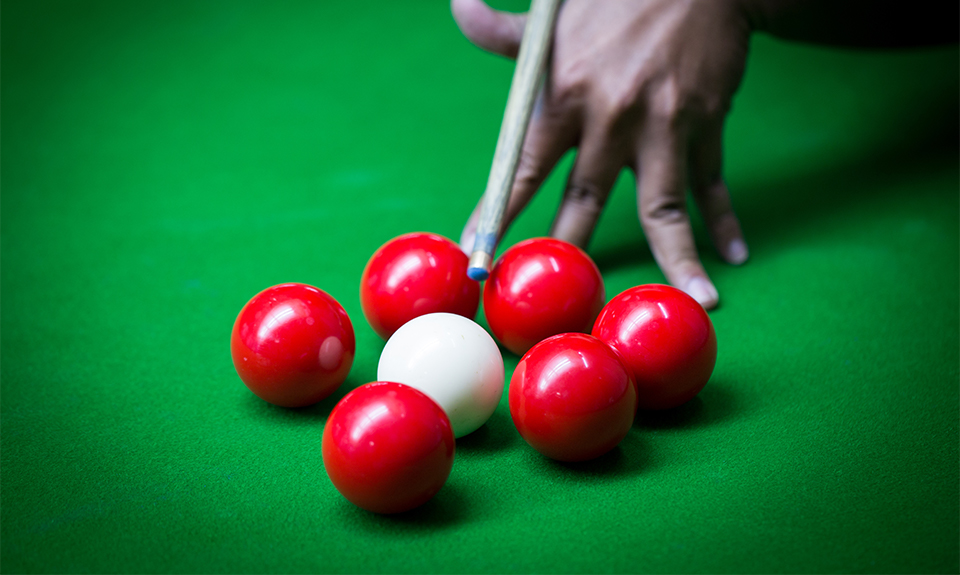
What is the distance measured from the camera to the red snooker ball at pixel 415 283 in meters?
1.62

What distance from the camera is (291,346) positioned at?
144 cm

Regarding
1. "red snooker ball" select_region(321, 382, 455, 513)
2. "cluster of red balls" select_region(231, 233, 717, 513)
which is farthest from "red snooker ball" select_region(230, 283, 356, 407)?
"red snooker ball" select_region(321, 382, 455, 513)

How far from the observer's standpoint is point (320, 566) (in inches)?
44.9

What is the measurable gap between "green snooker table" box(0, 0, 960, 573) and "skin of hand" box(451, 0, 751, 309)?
0.20 m

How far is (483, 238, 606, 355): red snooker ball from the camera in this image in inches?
62.6

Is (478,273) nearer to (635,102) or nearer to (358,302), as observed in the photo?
(358,302)

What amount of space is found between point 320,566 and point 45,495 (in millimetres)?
539

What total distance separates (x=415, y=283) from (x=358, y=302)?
1.34ft

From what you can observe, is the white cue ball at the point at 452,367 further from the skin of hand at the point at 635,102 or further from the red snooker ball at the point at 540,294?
the skin of hand at the point at 635,102

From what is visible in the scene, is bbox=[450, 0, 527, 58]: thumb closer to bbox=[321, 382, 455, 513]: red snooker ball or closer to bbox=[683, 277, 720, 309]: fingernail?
bbox=[683, 277, 720, 309]: fingernail

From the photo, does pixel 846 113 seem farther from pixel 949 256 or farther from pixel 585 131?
pixel 585 131

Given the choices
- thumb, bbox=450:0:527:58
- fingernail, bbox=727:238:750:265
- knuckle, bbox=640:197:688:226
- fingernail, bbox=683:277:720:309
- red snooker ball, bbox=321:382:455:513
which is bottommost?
fingernail, bbox=727:238:750:265

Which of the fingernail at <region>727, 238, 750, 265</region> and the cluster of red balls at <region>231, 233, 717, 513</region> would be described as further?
the fingernail at <region>727, 238, 750, 265</region>

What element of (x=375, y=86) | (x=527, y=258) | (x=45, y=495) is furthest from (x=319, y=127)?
(x=45, y=495)
